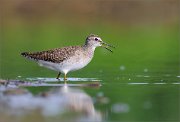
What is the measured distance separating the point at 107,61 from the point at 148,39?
34.5 ft

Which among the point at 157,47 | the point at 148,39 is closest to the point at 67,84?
the point at 157,47

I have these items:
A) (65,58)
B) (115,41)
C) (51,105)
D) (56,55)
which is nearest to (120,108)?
(51,105)

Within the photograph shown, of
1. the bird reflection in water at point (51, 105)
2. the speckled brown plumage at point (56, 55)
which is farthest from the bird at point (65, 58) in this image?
the bird reflection in water at point (51, 105)

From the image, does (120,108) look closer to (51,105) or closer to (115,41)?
(51,105)

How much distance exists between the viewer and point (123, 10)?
157 ft

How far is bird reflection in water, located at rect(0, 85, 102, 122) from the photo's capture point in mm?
13773

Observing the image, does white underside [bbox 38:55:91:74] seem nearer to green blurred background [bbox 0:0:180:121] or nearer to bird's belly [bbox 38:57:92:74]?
bird's belly [bbox 38:57:92:74]

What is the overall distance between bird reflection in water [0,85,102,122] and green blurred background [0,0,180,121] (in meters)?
0.38

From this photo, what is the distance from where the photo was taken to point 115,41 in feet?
115

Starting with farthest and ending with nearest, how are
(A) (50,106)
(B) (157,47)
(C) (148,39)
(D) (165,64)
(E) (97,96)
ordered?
(C) (148,39), (B) (157,47), (D) (165,64), (E) (97,96), (A) (50,106)

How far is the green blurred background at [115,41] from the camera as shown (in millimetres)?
16578

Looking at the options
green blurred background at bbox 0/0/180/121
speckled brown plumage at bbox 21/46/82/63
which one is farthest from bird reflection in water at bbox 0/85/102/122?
speckled brown plumage at bbox 21/46/82/63

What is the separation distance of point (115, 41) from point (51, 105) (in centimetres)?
2026

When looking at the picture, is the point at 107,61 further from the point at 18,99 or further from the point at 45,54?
the point at 18,99
